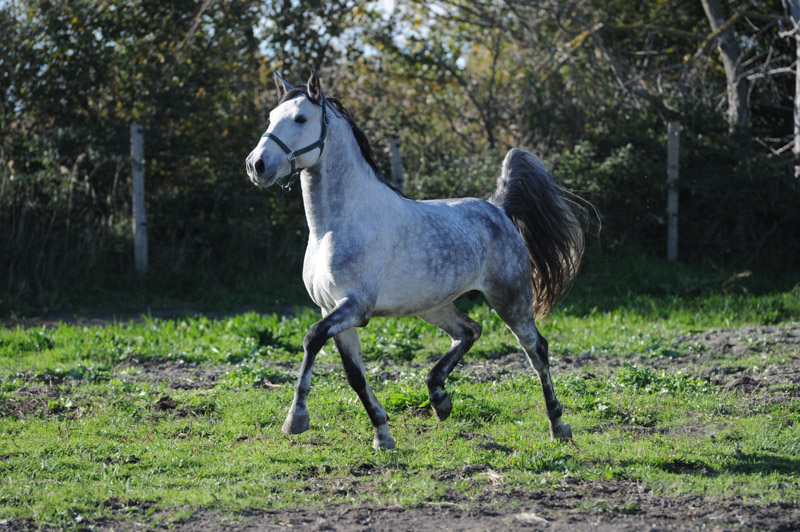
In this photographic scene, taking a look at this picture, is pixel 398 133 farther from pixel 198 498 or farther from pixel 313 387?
pixel 198 498

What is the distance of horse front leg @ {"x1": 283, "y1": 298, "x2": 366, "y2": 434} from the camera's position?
185 inches

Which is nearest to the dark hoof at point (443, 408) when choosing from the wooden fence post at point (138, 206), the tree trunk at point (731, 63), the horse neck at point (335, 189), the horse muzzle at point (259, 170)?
the horse neck at point (335, 189)

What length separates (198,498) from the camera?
14.1 feet

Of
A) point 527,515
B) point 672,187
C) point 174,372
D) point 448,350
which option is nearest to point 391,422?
point 448,350

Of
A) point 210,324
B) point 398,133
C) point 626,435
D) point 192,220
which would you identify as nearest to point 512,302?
point 626,435

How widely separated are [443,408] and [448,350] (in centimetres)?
42

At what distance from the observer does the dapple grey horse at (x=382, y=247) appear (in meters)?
4.80

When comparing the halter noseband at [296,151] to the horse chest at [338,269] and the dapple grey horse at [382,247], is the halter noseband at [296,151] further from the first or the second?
the horse chest at [338,269]

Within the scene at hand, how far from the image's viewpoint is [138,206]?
468 inches

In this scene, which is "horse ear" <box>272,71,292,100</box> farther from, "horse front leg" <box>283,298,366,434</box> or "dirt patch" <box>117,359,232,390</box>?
"dirt patch" <box>117,359,232,390</box>

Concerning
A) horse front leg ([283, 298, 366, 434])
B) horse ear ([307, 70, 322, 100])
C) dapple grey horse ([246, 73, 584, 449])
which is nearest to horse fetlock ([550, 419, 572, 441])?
dapple grey horse ([246, 73, 584, 449])

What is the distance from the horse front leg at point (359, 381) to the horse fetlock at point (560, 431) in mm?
1009

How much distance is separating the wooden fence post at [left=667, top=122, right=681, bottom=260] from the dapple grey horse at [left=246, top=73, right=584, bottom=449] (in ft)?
23.1

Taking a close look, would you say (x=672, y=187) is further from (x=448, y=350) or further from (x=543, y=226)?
(x=448, y=350)
